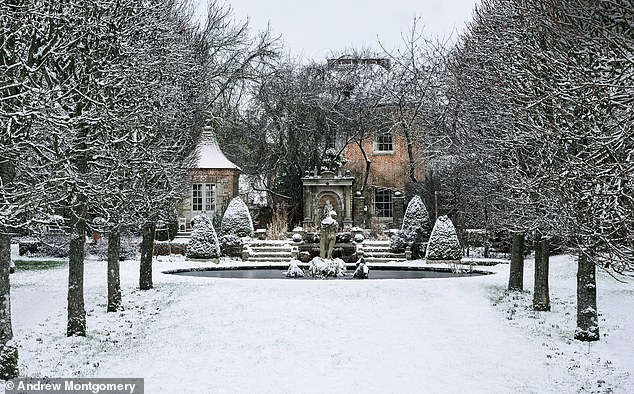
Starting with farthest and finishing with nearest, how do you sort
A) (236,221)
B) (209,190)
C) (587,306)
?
(209,190) < (236,221) < (587,306)

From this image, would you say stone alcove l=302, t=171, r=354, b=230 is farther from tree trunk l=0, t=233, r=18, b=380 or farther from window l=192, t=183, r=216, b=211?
tree trunk l=0, t=233, r=18, b=380

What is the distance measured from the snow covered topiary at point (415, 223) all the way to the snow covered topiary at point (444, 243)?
105 inches

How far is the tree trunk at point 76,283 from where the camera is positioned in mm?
10820

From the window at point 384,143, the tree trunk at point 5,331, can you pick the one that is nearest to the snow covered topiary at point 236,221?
the window at point 384,143

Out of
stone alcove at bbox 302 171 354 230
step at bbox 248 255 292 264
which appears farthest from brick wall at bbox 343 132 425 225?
step at bbox 248 255 292 264

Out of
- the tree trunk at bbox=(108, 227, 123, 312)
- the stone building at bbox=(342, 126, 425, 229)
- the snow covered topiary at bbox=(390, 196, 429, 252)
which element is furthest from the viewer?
the stone building at bbox=(342, 126, 425, 229)

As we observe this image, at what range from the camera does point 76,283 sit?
10875 millimetres

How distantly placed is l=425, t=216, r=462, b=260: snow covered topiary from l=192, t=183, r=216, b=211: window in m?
12.6

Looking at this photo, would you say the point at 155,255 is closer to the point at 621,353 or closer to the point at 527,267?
the point at 527,267

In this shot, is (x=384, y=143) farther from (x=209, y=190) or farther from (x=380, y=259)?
(x=380, y=259)

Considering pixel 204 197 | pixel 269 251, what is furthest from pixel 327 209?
pixel 204 197

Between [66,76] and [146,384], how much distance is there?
4.52 m

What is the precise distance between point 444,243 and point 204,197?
43.2ft

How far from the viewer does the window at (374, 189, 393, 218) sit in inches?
1325
